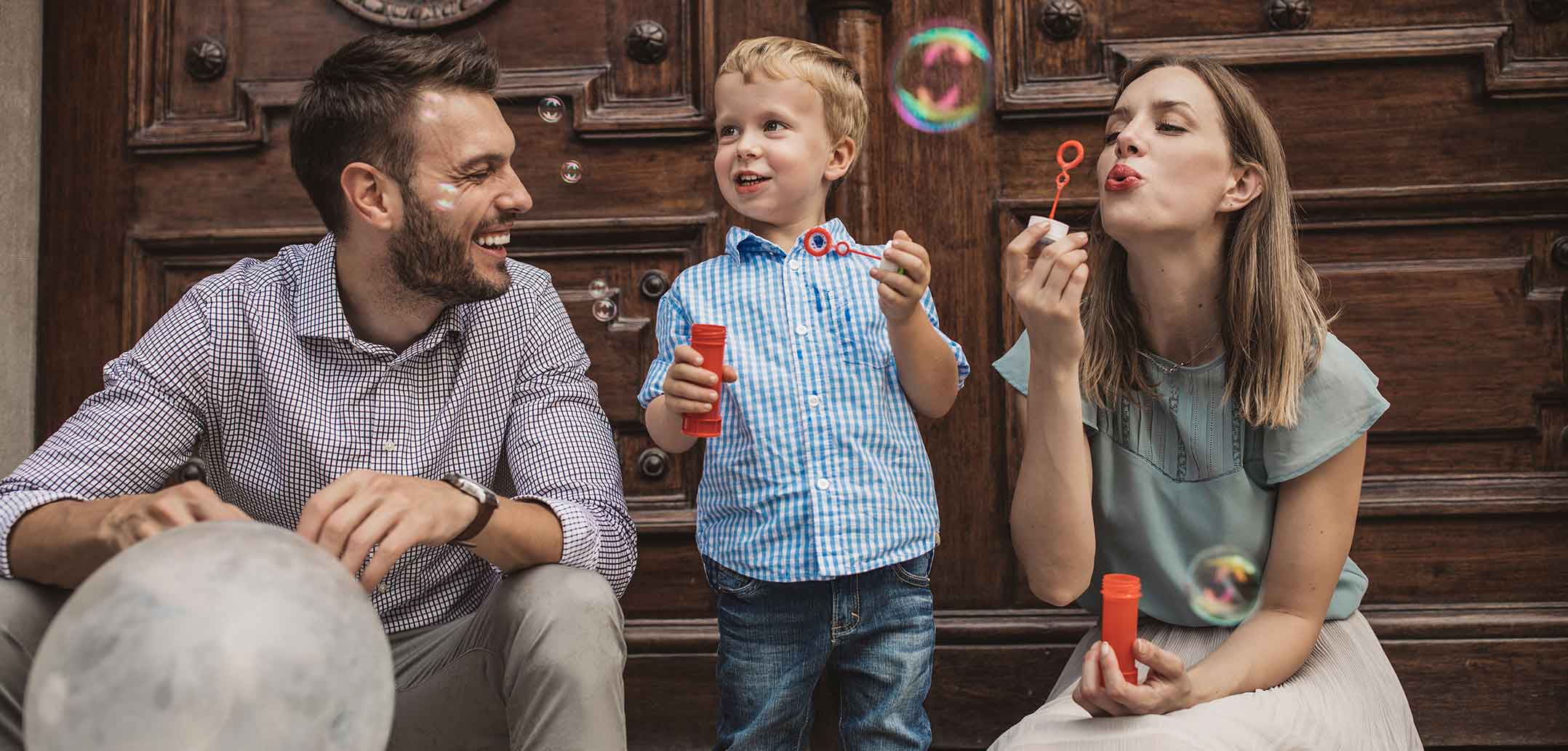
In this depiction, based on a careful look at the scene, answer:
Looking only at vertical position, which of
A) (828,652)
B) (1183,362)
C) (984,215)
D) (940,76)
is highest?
(940,76)

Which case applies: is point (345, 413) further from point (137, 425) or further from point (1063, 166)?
point (1063, 166)

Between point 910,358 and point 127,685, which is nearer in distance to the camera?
point 127,685

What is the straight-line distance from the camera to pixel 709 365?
65.9 inches

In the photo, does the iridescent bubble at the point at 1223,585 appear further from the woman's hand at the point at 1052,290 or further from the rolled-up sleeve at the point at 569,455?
the rolled-up sleeve at the point at 569,455

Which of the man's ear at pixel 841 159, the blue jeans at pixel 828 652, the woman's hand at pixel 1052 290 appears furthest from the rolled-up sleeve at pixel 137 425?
the woman's hand at pixel 1052 290

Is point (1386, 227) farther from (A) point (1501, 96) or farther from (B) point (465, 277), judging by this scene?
(B) point (465, 277)

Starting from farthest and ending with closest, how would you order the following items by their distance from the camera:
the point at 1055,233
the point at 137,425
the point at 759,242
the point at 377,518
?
1. the point at 759,242
2. the point at 137,425
3. the point at 1055,233
4. the point at 377,518

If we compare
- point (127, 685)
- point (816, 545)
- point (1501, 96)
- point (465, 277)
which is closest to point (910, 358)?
point (816, 545)

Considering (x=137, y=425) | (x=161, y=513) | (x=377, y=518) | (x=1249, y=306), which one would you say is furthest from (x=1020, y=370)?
(x=137, y=425)

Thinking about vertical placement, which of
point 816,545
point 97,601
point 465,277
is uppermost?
point 465,277

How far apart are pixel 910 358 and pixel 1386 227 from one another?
3.82 ft

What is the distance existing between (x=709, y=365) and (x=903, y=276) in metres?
0.31

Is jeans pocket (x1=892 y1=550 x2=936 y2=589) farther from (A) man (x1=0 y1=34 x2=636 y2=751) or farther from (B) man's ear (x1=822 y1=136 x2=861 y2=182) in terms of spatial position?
(B) man's ear (x1=822 y1=136 x2=861 y2=182)

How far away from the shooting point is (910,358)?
1.86 metres
